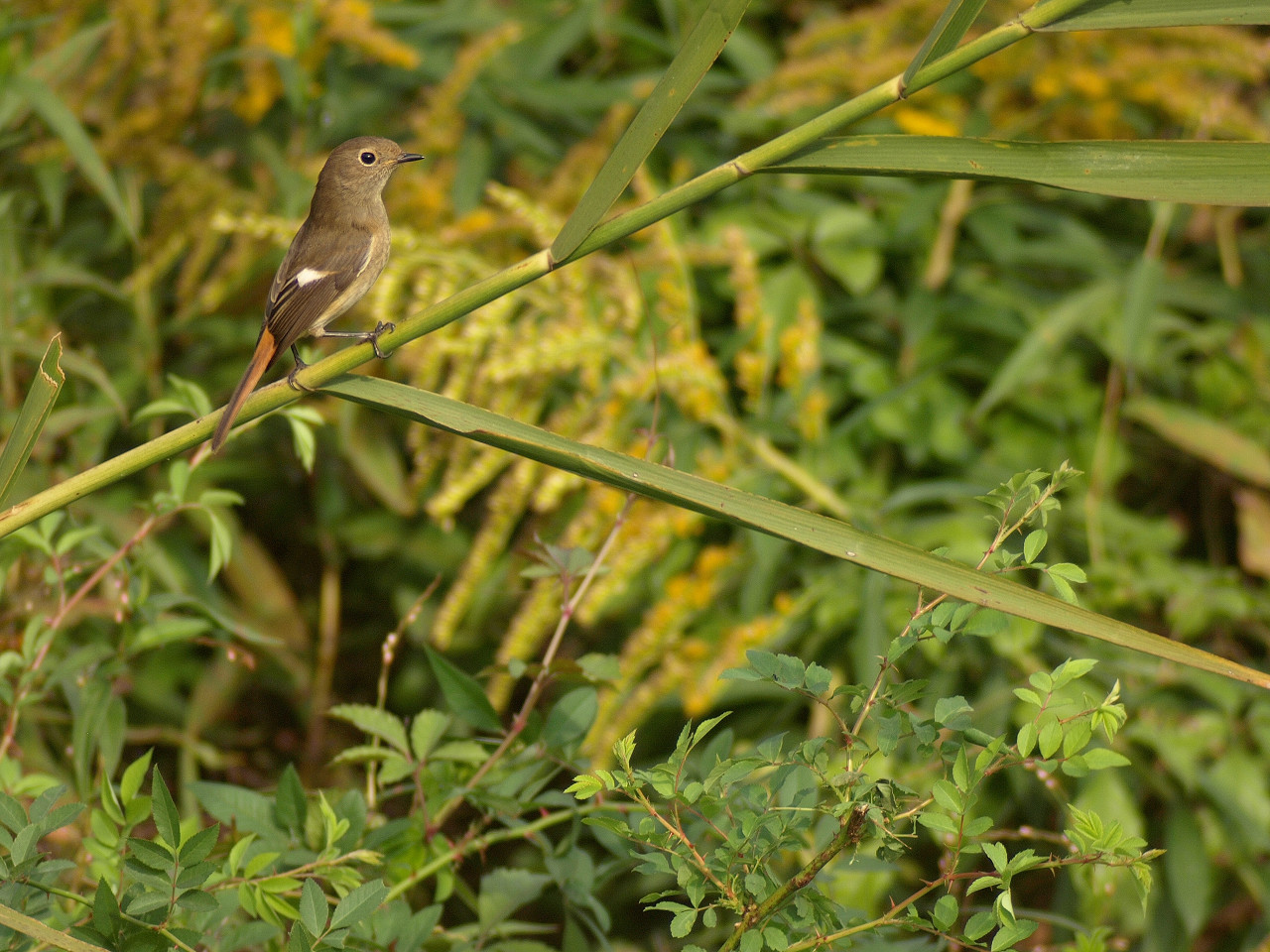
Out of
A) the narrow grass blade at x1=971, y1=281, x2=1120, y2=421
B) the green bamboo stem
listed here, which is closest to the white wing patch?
the green bamboo stem

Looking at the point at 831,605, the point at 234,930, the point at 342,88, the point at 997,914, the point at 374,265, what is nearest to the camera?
the point at 997,914

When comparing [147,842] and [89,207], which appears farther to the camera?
[89,207]

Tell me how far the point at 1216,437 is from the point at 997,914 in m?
Result: 0.94

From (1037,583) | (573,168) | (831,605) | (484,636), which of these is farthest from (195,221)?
(1037,583)

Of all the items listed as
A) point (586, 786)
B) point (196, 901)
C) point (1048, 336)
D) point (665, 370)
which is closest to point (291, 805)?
point (196, 901)

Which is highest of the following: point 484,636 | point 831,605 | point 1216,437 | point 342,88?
point 342,88

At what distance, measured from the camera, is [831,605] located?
110 centimetres

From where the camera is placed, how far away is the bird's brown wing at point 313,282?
0.74 metres

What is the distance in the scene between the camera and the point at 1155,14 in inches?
17.9

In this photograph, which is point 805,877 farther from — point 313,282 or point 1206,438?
point 1206,438

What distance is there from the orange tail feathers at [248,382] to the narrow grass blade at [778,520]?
0.21 feet

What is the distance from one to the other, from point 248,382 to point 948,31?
46 centimetres

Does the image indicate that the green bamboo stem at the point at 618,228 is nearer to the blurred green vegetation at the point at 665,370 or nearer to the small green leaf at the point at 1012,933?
the small green leaf at the point at 1012,933

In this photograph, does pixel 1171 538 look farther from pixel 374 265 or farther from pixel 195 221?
pixel 195 221
